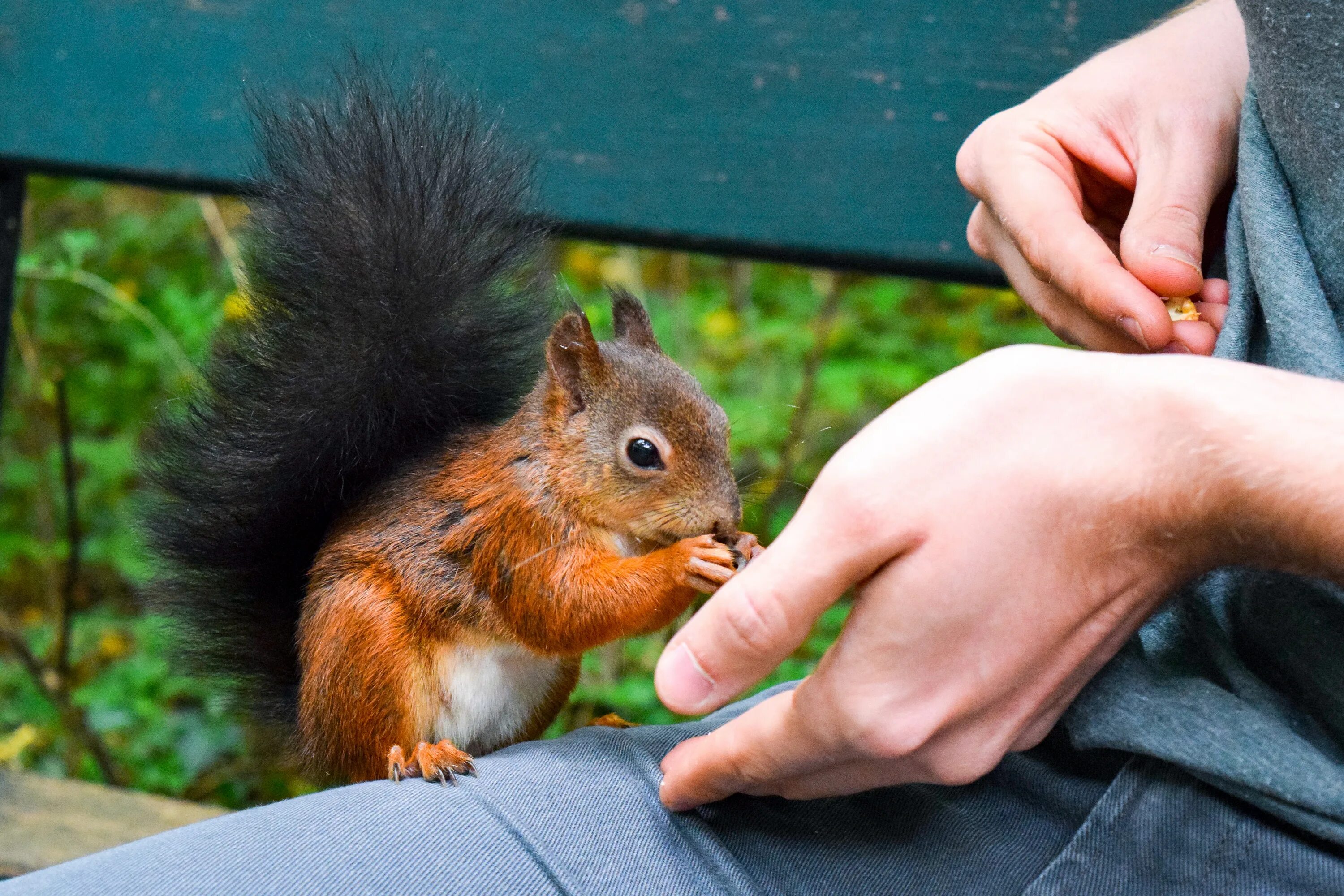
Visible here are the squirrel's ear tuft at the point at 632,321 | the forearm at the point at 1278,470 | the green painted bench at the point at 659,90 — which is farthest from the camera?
the green painted bench at the point at 659,90

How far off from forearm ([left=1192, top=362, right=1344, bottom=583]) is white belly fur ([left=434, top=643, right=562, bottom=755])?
558 millimetres

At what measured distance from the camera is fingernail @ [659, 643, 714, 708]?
59 cm

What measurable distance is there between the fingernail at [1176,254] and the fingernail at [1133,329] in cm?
5

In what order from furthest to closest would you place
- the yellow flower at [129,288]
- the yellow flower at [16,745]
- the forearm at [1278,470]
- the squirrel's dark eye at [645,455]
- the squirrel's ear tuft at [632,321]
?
the yellow flower at [129,288], the yellow flower at [16,745], the squirrel's ear tuft at [632,321], the squirrel's dark eye at [645,455], the forearm at [1278,470]

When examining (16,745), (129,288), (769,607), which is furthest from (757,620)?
(129,288)

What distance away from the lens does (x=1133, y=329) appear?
0.70 meters

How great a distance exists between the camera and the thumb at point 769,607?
1.81 feet

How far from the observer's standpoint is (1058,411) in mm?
568

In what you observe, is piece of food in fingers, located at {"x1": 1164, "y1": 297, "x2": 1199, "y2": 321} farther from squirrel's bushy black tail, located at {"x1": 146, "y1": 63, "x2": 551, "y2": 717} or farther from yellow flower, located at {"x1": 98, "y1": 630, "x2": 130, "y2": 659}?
yellow flower, located at {"x1": 98, "y1": 630, "x2": 130, "y2": 659}

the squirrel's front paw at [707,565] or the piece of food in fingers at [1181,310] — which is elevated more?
the piece of food in fingers at [1181,310]

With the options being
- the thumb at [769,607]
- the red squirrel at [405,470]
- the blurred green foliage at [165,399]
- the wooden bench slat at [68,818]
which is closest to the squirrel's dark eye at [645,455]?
the red squirrel at [405,470]

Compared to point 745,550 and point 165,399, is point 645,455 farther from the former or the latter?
point 165,399

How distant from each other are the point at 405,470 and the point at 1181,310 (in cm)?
62

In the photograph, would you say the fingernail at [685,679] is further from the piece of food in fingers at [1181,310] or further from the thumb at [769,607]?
the piece of food in fingers at [1181,310]
